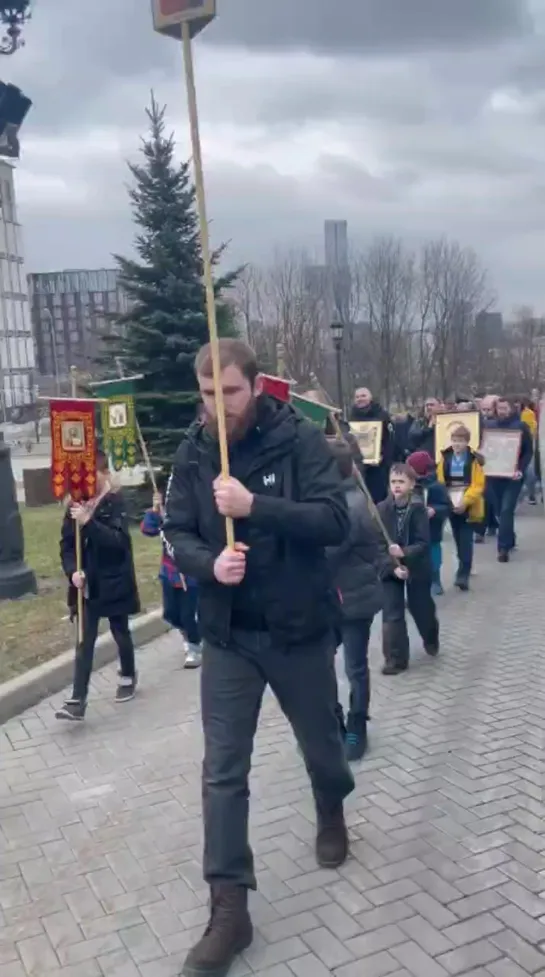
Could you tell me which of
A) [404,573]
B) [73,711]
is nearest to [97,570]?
[73,711]

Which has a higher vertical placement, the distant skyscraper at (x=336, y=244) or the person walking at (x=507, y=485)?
the distant skyscraper at (x=336, y=244)

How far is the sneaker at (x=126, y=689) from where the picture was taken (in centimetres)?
668

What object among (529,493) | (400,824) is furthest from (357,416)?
(400,824)

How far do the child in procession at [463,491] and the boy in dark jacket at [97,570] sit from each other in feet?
15.4

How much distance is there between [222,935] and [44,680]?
3.65 meters

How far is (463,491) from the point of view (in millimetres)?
10594

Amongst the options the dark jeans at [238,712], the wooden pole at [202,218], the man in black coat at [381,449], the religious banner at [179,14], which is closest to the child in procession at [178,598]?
the dark jeans at [238,712]

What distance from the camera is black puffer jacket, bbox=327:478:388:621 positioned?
536 cm

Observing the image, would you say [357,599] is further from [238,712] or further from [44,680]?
[44,680]

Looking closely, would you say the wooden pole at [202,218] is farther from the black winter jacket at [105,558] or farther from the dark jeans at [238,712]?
the black winter jacket at [105,558]

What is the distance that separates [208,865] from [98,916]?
0.66 metres

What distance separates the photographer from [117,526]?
6.35m

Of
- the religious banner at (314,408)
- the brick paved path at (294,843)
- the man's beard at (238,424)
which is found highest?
the man's beard at (238,424)

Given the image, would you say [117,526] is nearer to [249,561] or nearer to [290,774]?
[290,774]
